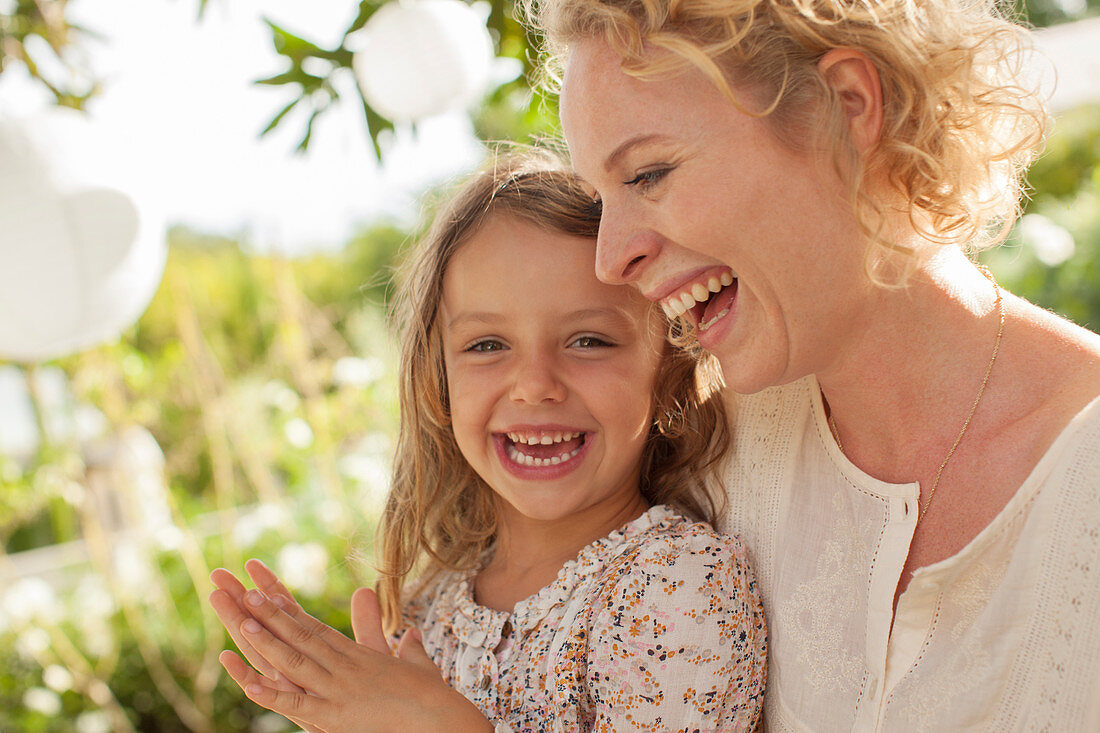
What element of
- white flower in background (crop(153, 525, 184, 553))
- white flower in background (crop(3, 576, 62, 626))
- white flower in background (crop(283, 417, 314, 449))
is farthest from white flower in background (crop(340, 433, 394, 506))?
white flower in background (crop(3, 576, 62, 626))

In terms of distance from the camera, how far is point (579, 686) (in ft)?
4.59

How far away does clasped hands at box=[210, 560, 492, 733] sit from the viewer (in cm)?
132

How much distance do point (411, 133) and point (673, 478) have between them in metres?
1.56

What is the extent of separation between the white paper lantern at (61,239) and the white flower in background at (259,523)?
2734 mm

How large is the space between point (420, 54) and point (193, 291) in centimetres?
703

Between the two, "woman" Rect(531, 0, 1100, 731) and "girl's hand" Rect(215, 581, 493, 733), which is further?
"girl's hand" Rect(215, 581, 493, 733)

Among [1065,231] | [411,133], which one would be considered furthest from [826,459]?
[1065,231]

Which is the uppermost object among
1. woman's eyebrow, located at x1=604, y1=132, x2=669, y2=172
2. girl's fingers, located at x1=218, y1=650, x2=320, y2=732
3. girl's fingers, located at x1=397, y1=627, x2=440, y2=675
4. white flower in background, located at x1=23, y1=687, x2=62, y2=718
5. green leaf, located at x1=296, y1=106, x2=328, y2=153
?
woman's eyebrow, located at x1=604, y1=132, x2=669, y2=172

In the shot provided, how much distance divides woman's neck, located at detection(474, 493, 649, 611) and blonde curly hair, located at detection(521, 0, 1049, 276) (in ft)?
2.29

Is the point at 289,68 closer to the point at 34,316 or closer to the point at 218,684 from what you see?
the point at 34,316

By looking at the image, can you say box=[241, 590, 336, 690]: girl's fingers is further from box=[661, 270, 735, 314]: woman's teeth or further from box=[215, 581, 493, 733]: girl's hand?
box=[661, 270, 735, 314]: woman's teeth

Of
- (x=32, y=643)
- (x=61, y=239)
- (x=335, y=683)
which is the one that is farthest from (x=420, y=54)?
(x=32, y=643)

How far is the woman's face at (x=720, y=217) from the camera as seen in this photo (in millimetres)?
1171

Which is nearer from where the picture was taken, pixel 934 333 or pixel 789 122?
pixel 789 122
